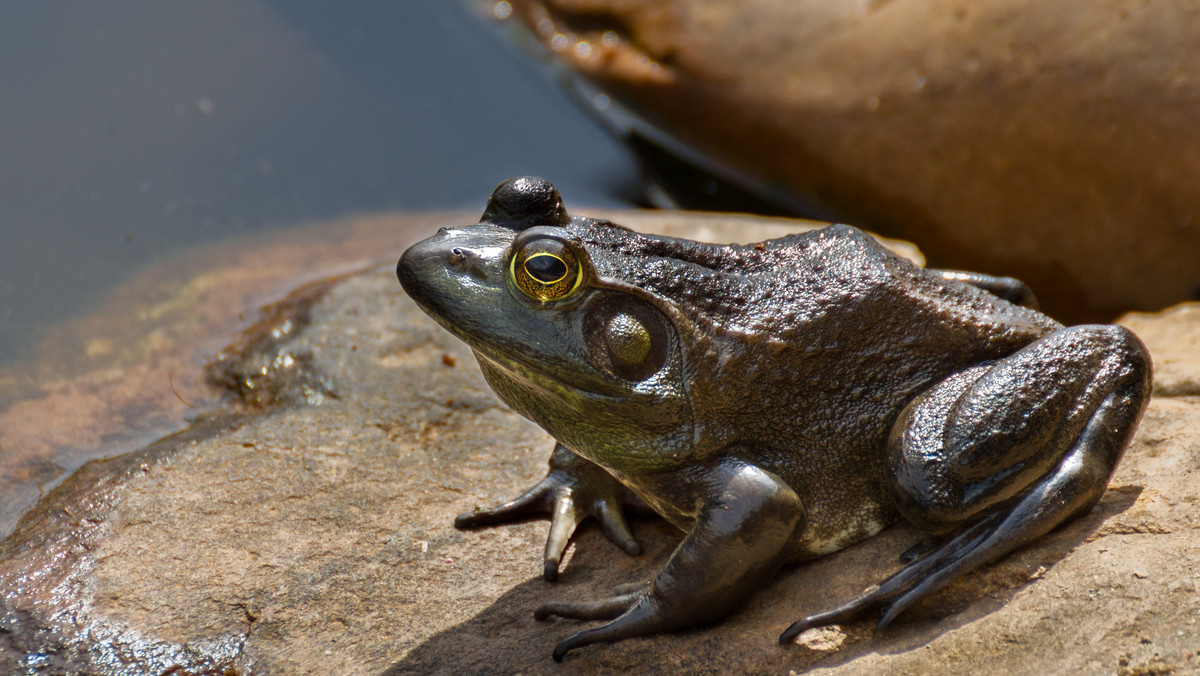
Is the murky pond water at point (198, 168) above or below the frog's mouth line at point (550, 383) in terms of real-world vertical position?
above

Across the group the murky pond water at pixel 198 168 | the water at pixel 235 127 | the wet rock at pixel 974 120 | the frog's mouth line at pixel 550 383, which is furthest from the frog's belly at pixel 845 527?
the water at pixel 235 127

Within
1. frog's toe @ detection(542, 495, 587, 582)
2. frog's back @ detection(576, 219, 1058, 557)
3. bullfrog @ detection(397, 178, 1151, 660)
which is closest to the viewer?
bullfrog @ detection(397, 178, 1151, 660)

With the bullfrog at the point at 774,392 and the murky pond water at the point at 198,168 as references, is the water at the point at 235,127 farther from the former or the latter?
the bullfrog at the point at 774,392

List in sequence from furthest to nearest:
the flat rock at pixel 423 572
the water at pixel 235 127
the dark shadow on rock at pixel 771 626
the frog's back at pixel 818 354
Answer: the water at pixel 235 127 → the frog's back at pixel 818 354 → the dark shadow on rock at pixel 771 626 → the flat rock at pixel 423 572

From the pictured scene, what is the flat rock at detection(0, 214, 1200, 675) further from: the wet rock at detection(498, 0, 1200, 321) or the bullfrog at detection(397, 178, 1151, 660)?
the wet rock at detection(498, 0, 1200, 321)

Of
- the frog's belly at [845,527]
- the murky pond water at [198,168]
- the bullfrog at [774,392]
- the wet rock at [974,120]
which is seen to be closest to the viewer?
the bullfrog at [774,392]

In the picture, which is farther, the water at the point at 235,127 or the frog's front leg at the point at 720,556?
the water at the point at 235,127

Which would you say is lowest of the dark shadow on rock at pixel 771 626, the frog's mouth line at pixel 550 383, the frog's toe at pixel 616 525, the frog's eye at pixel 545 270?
the dark shadow on rock at pixel 771 626

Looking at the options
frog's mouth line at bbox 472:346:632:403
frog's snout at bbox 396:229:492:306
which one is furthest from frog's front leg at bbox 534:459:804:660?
frog's snout at bbox 396:229:492:306
